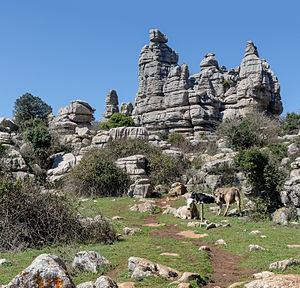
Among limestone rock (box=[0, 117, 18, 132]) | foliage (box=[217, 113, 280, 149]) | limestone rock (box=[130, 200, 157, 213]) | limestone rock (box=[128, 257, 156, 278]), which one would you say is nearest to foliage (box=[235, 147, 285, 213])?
limestone rock (box=[130, 200, 157, 213])

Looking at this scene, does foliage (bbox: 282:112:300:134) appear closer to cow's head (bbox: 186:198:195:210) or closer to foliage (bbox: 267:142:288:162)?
foliage (bbox: 267:142:288:162)

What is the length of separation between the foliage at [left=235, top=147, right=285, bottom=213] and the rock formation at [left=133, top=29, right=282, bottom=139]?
97.5ft

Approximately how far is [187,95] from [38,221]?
40.7 m

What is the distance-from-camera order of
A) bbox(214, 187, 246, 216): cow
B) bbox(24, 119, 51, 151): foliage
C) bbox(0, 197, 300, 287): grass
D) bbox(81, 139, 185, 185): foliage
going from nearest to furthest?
1. bbox(0, 197, 300, 287): grass
2. bbox(214, 187, 246, 216): cow
3. bbox(81, 139, 185, 185): foliage
4. bbox(24, 119, 51, 151): foliage

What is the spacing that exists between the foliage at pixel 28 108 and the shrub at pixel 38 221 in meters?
38.3

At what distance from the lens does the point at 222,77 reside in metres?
60.1

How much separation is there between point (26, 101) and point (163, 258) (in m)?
45.0

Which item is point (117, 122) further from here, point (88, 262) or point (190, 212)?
point (88, 262)

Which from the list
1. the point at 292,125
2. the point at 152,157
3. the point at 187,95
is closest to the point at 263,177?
the point at 152,157

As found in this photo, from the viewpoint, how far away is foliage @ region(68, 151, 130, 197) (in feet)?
85.7

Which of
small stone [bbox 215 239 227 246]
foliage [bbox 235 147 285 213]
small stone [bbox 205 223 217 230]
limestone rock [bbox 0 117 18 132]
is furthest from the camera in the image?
limestone rock [bbox 0 117 18 132]

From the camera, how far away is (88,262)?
6.77 meters

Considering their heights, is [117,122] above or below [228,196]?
above

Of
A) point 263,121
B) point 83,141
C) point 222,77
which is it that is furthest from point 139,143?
point 222,77
